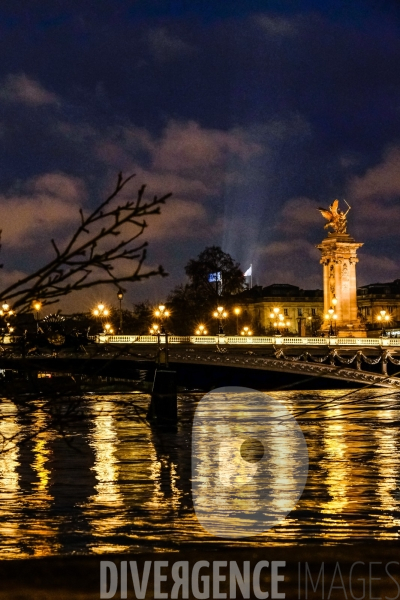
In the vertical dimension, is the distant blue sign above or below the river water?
above

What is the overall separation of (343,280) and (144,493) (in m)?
86.9

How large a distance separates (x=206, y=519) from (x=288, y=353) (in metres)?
63.5

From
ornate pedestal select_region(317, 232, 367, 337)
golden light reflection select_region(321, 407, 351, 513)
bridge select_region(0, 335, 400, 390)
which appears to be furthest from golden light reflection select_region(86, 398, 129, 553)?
ornate pedestal select_region(317, 232, 367, 337)

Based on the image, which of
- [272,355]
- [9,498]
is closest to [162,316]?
[272,355]

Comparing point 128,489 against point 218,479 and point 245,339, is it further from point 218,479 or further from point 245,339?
point 245,339

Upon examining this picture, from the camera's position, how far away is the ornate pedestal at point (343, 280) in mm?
106250

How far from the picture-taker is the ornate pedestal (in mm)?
106250

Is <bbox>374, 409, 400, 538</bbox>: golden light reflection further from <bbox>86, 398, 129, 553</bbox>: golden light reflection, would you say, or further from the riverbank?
the riverbank

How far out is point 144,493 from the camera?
21359 mm

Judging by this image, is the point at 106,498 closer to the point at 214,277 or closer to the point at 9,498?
the point at 9,498

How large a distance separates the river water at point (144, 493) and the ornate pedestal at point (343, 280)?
68711 millimetres

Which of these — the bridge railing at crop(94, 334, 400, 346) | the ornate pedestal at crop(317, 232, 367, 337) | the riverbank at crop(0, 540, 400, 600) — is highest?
the ornate pedestal at crop(317, 232, 367, 337)

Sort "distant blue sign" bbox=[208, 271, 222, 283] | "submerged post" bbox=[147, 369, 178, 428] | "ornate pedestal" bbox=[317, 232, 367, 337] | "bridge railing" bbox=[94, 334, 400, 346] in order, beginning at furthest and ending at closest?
1. "distant blue sign" bbox=[208, 271, 222, 283]
2. "ornate pedestal" bbox=[317, 232, 367, 337]
3. "bridge railing" bbox=[94, 334, 400, 346]
4. "submerged post" bbox=[147, 369, 178, 428]

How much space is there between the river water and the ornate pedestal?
225 feet
